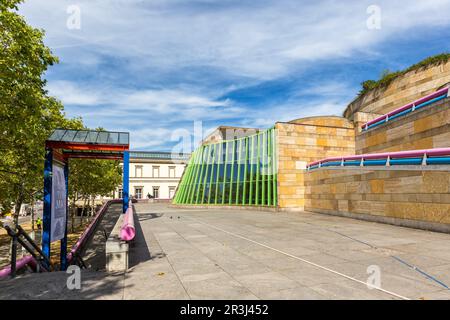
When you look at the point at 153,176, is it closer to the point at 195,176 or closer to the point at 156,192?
the point at 156,192

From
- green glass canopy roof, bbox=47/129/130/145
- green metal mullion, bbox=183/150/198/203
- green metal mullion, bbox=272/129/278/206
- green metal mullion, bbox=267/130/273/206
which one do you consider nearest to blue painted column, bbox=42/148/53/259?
green glass canopy roof, bbox=47/129/130/145

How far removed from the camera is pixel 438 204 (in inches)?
470

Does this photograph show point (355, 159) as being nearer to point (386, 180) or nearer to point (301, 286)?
point (386, 180)

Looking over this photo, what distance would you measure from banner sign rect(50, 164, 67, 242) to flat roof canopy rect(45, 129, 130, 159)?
76cm

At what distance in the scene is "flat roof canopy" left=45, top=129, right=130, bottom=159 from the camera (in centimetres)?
914

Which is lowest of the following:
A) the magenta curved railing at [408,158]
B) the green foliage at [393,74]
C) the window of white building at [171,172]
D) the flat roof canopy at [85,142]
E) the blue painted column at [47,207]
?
the blue painted column at [47,207]

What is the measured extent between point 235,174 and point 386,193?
659 inches

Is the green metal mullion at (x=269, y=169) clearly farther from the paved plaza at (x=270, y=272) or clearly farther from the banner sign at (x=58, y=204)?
the banner sign at (x=58, y=204)

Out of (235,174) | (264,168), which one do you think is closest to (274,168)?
(264,168)

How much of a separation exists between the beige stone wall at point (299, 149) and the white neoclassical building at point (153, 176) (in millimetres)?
55104

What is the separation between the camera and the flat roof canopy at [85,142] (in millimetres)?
9141

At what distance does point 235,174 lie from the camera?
3022 centimetres

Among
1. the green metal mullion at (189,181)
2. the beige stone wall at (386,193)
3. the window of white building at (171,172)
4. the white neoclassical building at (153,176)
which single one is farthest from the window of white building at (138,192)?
the beige stone wall at (386,193)
